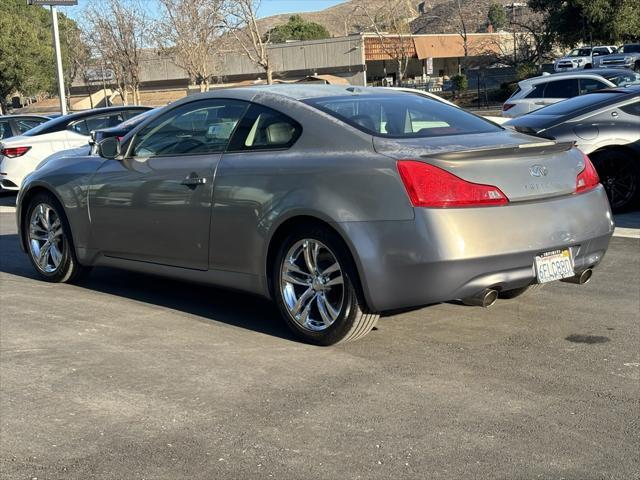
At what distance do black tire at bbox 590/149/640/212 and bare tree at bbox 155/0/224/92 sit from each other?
33982mm

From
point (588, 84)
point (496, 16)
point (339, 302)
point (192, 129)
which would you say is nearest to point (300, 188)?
point (339, 302)

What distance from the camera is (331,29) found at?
161m

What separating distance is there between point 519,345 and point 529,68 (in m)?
41.5

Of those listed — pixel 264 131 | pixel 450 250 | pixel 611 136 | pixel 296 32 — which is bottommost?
pixel 450 250

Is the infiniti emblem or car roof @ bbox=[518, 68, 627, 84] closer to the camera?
the infiniti emblem

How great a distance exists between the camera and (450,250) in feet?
15.7

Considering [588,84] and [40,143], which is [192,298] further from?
[588,84]

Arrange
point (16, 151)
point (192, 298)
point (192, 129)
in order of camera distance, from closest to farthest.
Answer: point (192, 129), point (192, 298), point (16, 151)

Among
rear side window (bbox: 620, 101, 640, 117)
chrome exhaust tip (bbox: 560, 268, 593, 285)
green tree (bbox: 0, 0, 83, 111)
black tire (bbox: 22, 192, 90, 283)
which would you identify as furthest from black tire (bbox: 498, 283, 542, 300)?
green tree (bbox: 0, 0, 83, 111)

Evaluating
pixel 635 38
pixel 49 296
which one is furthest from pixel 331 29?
pixel 49 296

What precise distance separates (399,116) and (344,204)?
959mm

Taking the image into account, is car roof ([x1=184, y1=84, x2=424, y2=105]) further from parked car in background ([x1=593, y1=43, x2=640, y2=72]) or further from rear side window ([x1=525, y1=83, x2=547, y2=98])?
parked car in background ([x1=593, y1=43, x2=640, y2=72])

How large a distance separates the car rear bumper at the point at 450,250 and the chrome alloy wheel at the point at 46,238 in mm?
3336

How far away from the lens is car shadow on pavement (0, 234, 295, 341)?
6.12 metres
